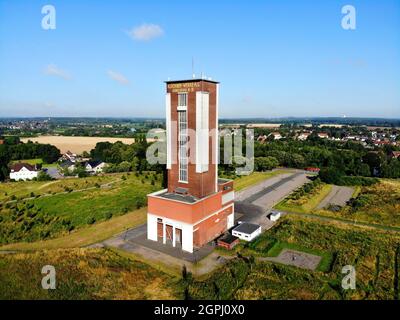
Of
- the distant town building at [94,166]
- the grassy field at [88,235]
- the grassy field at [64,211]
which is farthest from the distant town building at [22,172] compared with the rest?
the grassy field at [88,235]

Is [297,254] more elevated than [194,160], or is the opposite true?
[194,160]

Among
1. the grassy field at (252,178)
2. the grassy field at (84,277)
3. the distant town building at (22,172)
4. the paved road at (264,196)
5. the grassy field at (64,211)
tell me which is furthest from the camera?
the distant town building at (22,172)

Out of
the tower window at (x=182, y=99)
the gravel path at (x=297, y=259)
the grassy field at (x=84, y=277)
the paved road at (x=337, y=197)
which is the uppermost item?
the tower window at (x=182, y=99)

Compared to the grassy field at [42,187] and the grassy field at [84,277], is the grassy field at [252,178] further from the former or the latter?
the grassy field at [84,277]

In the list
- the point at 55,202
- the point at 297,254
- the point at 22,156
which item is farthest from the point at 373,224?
the point at 22,156

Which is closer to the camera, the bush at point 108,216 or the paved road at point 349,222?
the paved road at point 349,222

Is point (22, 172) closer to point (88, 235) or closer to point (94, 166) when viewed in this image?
point (94, 166)

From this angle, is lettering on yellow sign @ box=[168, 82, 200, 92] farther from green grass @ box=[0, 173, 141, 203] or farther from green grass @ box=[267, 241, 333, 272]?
green grass @ box=[0, 173, 141, 203]

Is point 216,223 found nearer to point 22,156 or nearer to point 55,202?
point 55,202
